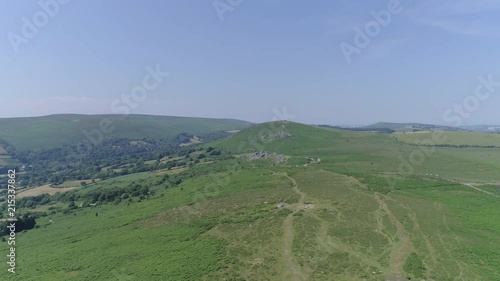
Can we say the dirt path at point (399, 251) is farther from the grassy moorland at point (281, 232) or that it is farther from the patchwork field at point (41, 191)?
the patchwork field at point (41, 191)

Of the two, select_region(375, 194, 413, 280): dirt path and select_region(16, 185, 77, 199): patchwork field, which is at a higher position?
select_region(375, 194, 413, 280): dirt path

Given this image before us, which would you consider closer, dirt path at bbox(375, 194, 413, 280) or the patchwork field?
dirt path at bbox(375, 194, 413, 280)

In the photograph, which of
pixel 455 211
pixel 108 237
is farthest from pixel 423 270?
pixel 108 237

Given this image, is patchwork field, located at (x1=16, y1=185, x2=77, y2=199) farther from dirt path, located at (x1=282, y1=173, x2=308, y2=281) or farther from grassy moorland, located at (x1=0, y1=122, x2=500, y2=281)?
dirt path, located at (x1=282, y1=173, x2=308, y2=281)

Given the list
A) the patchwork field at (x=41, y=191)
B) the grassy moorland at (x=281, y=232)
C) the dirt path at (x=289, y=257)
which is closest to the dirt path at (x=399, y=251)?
the grassy moorland at (x=281, y=232)

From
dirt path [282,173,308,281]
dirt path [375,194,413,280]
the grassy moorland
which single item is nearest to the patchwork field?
the grassy moorland

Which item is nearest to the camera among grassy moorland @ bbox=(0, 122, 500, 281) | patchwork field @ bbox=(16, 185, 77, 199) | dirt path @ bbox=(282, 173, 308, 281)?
dirt path @ bbox=(282, 173, 308, 281)

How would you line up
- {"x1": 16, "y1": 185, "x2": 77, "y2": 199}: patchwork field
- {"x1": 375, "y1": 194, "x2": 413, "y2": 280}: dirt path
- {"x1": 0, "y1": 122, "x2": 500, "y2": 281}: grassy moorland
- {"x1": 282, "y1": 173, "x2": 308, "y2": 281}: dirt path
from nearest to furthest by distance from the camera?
1. {"x1": 282, "y1": 173, "x2": 308, "y2": 281}: dirt path
2. {"x1": 375, "y1": 194, "x2": 413, "y2": 280}: dirt path
3. {"x1": 0, "y1": 122, "x2": 500, "y2": 281}: grassy moorland
4. {"x1": 16, "y1": 185, "x2": 77, "y2": 199}: patchwork field

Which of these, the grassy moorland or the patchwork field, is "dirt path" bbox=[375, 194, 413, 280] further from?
the patchwork field

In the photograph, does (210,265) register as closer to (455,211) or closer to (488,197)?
(455,211)
